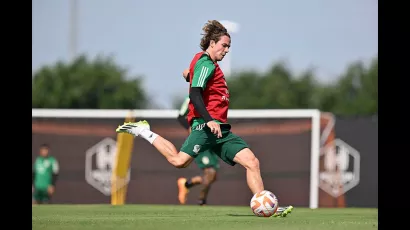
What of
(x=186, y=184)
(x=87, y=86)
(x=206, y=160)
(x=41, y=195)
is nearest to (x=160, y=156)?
(x=41, y=195)

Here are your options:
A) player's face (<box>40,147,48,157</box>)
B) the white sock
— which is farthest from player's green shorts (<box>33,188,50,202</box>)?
the white sock

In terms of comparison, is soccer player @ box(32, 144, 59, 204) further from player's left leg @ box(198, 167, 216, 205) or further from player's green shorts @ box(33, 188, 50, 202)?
player's left leg @ box(198, 167, 216, 205)

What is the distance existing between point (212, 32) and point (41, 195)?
13.0m

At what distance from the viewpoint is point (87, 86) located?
47.7 metres

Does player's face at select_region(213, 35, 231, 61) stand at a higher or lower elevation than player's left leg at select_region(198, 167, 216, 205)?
higher

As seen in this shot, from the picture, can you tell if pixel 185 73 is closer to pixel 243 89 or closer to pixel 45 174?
pixel 45 174

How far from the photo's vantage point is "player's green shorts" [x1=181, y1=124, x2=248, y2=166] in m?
10.1

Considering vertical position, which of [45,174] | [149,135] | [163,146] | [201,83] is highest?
[201,83]

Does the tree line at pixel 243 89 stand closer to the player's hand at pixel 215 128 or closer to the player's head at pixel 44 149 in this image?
the player's head at pixel 44 149

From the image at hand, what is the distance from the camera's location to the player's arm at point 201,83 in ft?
32.0

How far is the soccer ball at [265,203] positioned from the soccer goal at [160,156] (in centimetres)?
1121
